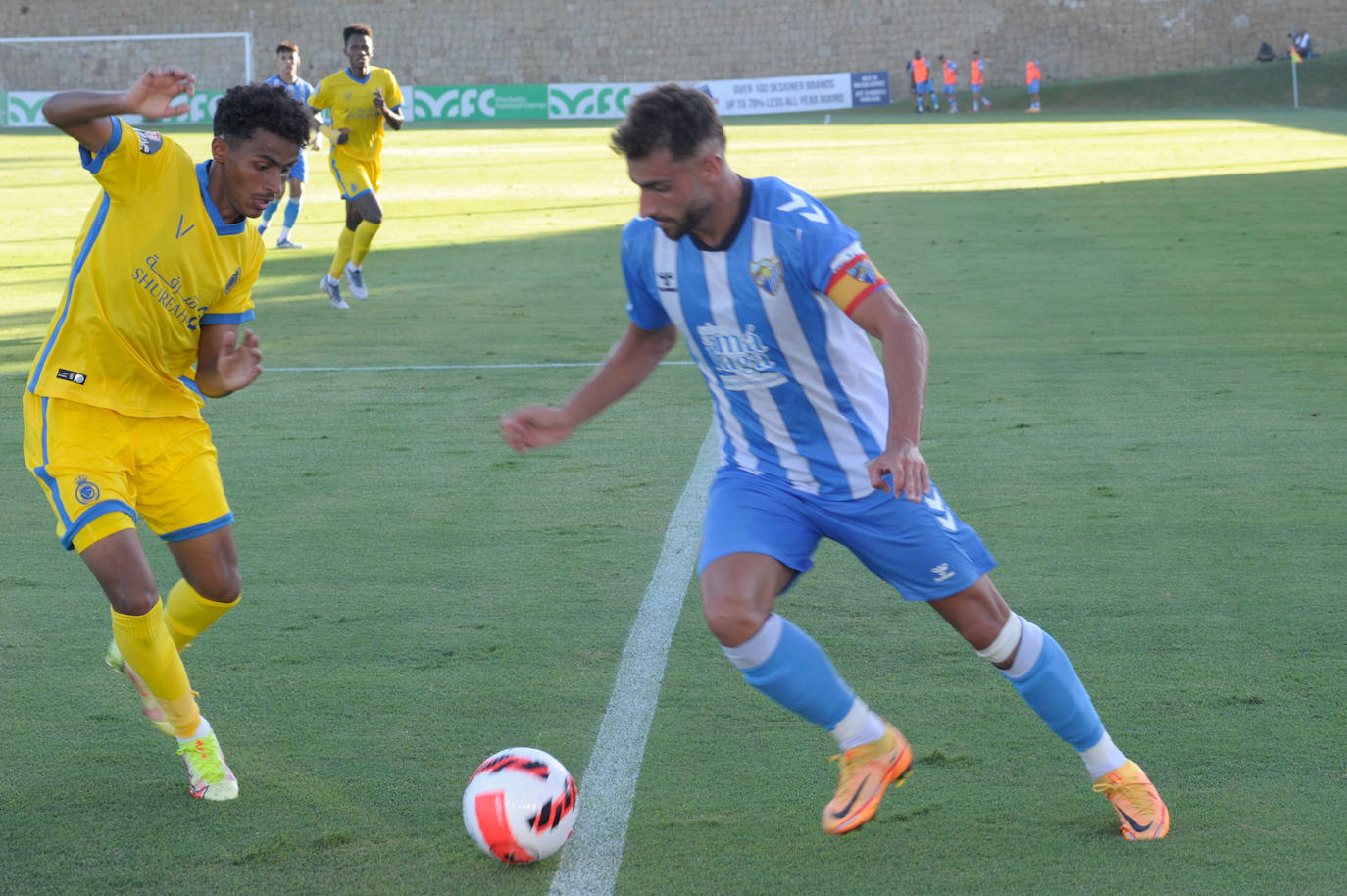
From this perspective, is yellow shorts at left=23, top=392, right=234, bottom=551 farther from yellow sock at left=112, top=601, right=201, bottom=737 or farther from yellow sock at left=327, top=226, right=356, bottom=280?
yellow sock at left=327, top=226, right=356, bottom=280

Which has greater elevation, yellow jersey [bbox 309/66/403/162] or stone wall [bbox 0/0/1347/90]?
stone wall [bbox 0/0/1347/90]

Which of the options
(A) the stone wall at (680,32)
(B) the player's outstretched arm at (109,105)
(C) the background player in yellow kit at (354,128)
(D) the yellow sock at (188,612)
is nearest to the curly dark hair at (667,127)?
(B) the player's outstretched arm at (109,105)

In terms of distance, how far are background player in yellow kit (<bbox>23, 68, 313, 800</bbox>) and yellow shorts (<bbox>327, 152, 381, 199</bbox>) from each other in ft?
28.7

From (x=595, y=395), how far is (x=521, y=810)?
41.8 inches

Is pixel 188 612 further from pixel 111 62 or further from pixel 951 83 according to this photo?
pixel 111 62

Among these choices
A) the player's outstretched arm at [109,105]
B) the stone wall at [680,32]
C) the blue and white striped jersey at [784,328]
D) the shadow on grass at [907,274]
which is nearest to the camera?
the blue and white striped jersey at [784,328]

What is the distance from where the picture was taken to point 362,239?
12.0 meters

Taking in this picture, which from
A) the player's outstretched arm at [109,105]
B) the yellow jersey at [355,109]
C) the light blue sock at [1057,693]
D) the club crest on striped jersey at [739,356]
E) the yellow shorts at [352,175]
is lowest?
the light blue sock at [1057,693]

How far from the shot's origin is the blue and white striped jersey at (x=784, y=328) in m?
3.07

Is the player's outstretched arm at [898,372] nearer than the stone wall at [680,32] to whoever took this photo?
Yes

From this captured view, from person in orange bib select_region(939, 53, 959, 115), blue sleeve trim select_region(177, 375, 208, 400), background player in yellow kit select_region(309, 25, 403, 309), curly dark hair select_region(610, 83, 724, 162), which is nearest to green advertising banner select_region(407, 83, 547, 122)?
person in orange bib select_region(939, 53, 959, 115)

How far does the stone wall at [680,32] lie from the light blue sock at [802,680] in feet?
163

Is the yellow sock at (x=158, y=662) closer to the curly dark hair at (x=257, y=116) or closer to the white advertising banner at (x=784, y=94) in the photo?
the curly dark hair at (x=257, y=116)

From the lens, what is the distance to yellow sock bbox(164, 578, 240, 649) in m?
3.78
